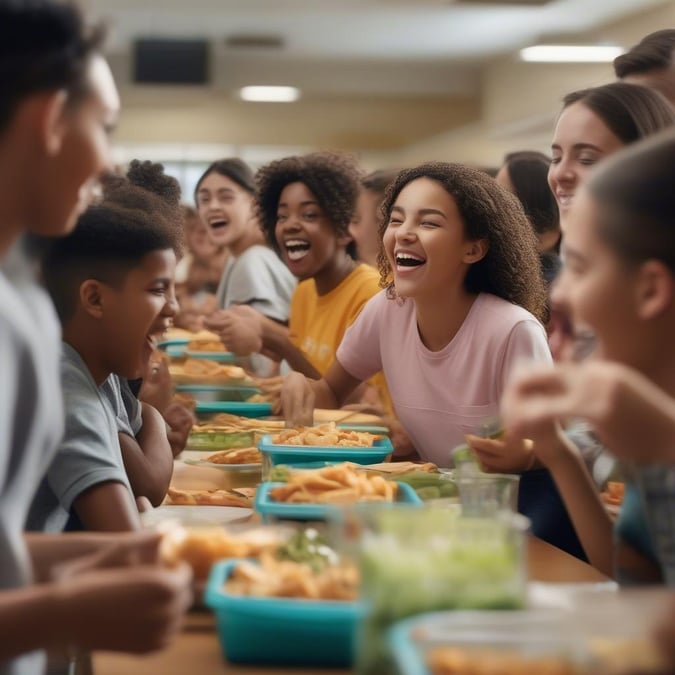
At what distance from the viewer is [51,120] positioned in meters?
1.34

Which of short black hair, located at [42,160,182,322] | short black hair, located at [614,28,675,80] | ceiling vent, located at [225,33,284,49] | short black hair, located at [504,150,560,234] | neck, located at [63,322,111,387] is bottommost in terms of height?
neck, located at [63,322,111,387]

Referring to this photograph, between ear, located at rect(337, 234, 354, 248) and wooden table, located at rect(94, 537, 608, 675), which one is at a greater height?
ear, located at rect(337, 234, 354, 248)

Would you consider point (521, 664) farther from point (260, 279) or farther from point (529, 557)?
point (260, 279)

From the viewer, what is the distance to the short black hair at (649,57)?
297 centimetres

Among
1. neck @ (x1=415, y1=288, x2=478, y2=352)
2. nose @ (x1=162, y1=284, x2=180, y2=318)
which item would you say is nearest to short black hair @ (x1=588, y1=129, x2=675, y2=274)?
nose @ (x1=162, y1=284, x2=180, y2=318)

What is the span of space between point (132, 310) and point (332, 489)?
1.68 ft

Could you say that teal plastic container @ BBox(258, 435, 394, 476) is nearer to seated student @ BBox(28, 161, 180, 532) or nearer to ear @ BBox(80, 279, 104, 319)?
seated student @ BBox(28, 161, 180, 532)

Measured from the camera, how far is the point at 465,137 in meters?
15.7

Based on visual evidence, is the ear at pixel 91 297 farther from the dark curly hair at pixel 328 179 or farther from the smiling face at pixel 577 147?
the dark curly hair at pixel 328 179

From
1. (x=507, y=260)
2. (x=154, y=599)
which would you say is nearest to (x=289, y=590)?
(x=154, y=599)

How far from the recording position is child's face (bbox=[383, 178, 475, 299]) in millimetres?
3109

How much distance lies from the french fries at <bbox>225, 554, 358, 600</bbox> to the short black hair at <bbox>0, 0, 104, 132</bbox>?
64 cm

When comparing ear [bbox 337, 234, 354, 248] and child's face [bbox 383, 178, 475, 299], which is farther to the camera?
ear [bbox 337, 234, 354, 248]

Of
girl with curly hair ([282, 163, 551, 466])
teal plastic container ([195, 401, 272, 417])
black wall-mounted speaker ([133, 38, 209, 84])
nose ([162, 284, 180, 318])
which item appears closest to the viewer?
nose ([162, 284, 180, 318])
